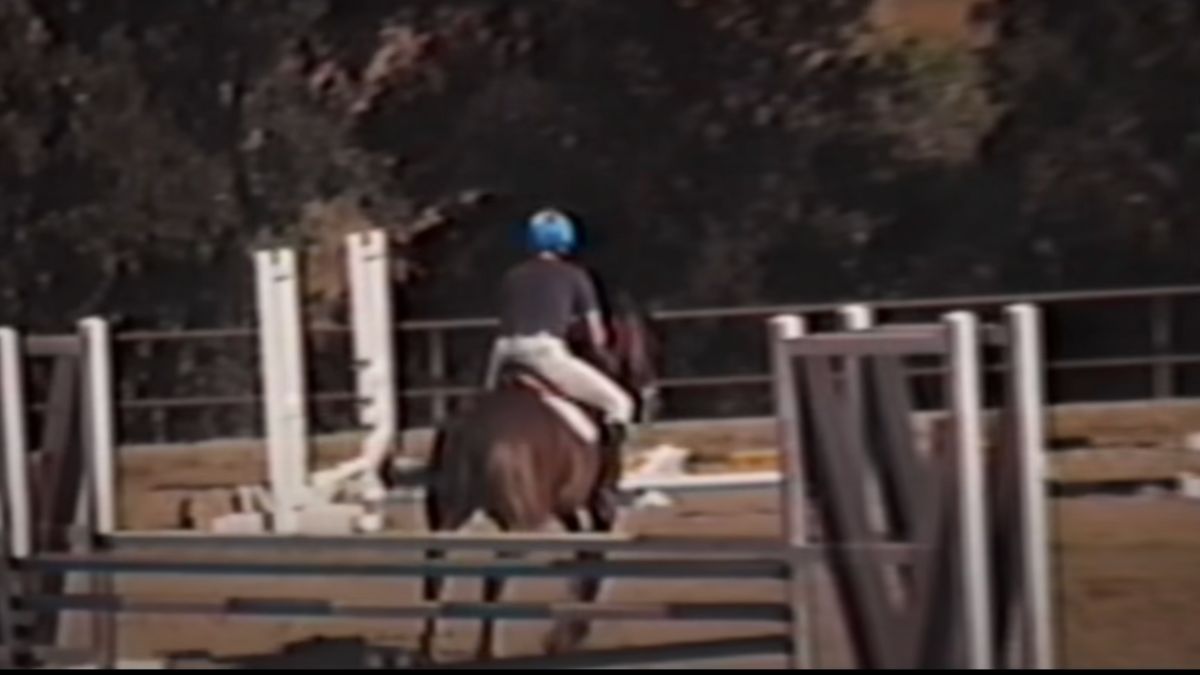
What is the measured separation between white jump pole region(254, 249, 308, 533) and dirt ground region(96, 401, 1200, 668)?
0.34ft

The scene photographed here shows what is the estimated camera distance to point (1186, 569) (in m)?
5.81

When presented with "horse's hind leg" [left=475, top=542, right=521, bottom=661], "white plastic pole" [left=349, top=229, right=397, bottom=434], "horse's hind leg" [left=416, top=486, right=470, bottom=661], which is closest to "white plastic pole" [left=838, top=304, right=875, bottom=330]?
"horse's hind leg" [left=475, top=542, right=521, bottom=661]

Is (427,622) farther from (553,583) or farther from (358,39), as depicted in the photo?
(358,39)

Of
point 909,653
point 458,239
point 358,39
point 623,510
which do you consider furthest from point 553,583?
point 909,653

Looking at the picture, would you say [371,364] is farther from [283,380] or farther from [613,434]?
[613,434]

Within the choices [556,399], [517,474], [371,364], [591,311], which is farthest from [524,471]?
[371,364]

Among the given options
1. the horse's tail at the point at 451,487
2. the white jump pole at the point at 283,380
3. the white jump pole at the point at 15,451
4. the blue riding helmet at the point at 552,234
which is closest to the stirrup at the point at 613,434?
the horse's tail at the point at 451,487

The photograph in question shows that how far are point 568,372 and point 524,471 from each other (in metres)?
0.21

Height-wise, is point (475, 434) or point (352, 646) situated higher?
point (475, 434)

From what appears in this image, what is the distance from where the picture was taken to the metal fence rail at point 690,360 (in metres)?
5.93

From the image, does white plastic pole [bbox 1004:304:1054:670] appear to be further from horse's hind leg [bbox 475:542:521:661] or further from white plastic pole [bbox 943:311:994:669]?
horse's hind leg [bbox 475:542:521:661]

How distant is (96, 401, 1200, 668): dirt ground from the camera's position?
5523 millimetres

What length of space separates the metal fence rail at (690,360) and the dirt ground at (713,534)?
0.07m

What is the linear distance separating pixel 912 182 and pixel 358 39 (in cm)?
126
